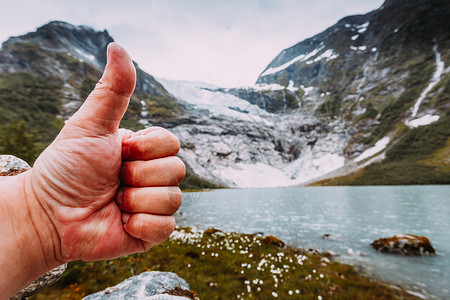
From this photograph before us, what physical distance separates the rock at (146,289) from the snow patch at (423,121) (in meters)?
173

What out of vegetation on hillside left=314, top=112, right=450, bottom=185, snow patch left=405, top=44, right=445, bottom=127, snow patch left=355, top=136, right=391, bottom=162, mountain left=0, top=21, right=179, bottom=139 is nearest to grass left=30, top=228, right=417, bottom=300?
mountain left=0, top=21, right=179, bottom=139

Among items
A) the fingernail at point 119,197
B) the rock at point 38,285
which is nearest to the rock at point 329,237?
the rock at point 38,285

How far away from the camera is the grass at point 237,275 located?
720cm

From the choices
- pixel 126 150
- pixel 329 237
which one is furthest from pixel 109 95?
pixel 329 237

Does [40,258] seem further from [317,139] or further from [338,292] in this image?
[317,139]

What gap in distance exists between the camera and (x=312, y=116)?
18912 cm

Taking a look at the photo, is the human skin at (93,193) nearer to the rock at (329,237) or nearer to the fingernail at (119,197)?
the fingernail at (119,197)

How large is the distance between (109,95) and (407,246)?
60.9ft

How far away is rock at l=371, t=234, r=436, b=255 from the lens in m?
12.7

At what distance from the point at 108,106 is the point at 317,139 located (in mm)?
185301

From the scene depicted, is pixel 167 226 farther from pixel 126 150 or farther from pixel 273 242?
pixel 273 242

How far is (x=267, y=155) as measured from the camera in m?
180

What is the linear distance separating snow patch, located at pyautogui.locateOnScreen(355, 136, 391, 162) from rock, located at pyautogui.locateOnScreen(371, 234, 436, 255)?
142 m

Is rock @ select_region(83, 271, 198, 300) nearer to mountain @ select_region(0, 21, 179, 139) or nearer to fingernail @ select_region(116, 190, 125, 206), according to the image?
fingernail @ select_region(116, 190, 125, 206)
